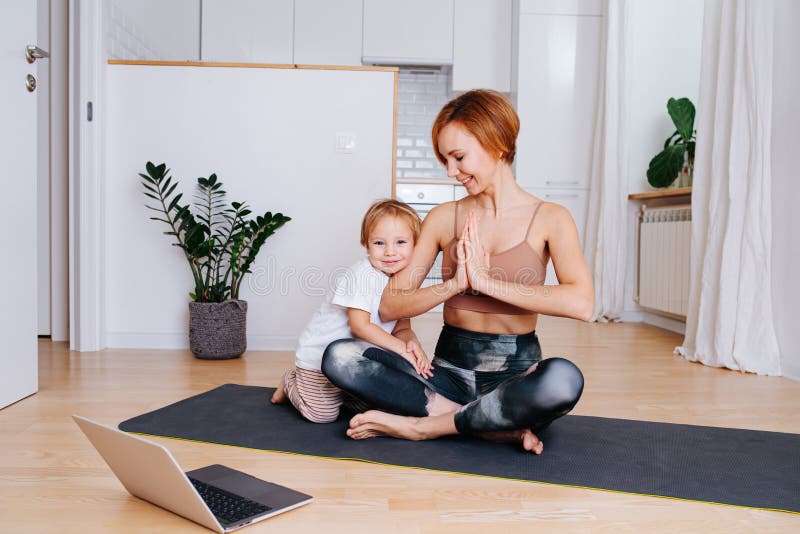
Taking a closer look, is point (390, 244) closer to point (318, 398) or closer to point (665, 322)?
point (318, 398)

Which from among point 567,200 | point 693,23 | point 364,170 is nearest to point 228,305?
point 364,170

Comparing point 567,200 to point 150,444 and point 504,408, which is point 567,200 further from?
point 150,444

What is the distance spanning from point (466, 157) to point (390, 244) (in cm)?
34

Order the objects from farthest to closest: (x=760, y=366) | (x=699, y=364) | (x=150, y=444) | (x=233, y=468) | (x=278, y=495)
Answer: (x=699, y=364) → (x=760, y=366) → (x=233, y=468) → (x=278, y=495) → (x=150, y=444)

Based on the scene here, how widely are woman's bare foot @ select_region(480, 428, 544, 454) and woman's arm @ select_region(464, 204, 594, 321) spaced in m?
0.31

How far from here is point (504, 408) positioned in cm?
168

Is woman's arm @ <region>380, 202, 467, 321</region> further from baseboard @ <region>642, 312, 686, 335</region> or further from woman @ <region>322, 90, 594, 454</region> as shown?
baseboard @ <region>642, 312, 686, 335</region>

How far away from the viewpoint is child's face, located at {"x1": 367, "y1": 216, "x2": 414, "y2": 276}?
1960 mm

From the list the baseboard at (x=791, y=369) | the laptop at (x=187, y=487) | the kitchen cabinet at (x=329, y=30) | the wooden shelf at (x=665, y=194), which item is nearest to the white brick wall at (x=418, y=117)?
the kitchen cabinet at (x=329, y=30)

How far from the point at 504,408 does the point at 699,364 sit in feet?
6.27

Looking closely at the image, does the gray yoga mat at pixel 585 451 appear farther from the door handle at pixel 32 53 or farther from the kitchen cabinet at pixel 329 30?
the kitchen cabinet at pixel 329 30

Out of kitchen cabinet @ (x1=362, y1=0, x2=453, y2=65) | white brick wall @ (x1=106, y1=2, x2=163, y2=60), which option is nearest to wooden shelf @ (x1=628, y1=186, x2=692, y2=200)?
kitchen cabinet @ (x1=362, y1=0, x2=453, y2=65)

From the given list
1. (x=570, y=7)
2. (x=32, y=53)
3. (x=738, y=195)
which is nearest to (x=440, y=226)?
(x=32, y=53)

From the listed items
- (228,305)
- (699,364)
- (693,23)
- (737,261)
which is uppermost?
(693,23)
